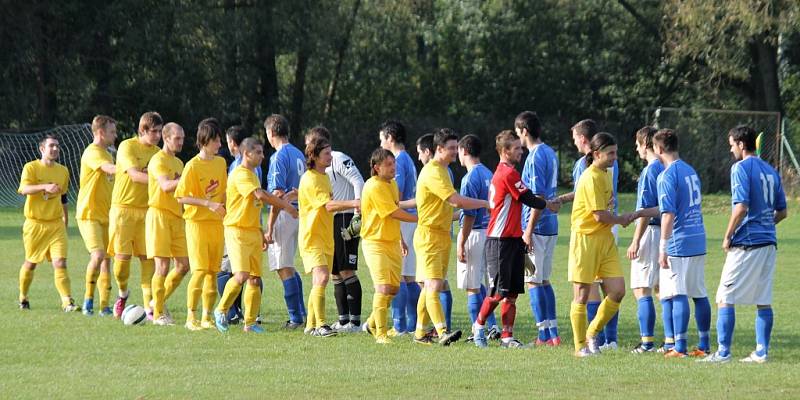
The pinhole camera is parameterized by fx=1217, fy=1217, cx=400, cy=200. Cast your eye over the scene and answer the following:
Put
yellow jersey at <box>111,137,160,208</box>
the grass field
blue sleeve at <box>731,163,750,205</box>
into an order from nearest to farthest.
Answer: the grass field, blue sleeve at <box>731,163,750,205</box>, yellow jersey at <box>111,137,160,208</box>

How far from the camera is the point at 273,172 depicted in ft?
40.4

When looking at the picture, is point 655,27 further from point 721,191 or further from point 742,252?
point 742,252

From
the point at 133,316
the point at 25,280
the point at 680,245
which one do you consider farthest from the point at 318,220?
the point at 25,280

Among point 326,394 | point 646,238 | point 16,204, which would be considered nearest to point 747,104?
point 16,204

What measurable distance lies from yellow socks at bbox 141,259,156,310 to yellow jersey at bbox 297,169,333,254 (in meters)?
2.09

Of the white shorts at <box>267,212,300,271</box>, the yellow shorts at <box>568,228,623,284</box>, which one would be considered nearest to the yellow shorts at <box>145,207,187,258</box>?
the white shorts at <box>267,212,300,271</box>

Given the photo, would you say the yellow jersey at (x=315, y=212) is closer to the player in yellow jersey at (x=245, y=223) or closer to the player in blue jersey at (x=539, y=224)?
the player in yellow jersey at (x=245, y=223)

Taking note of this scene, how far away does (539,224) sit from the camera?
11484 mm

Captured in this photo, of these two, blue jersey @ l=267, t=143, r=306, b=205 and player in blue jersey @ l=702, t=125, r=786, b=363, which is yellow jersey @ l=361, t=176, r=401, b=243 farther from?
player in blue jersey @ l=702, t=125, r=786, b=363

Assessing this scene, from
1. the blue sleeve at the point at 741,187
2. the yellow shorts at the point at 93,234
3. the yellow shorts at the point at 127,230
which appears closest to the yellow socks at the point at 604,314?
the blue sleeve at the point at 741,187

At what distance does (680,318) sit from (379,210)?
2.77 metres

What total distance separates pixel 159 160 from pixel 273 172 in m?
1.14

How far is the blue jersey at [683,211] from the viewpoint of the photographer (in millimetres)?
10258

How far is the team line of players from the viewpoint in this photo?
1023 cm
